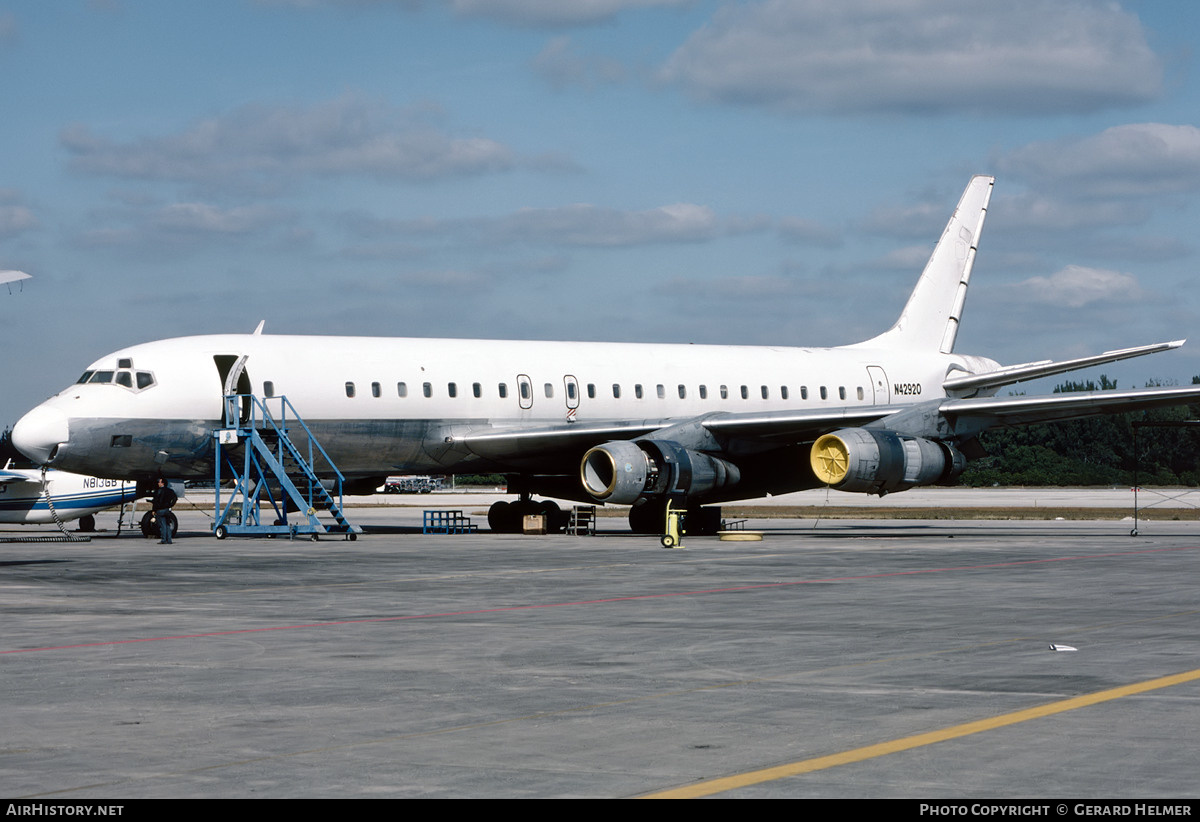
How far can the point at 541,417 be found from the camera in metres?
36.2

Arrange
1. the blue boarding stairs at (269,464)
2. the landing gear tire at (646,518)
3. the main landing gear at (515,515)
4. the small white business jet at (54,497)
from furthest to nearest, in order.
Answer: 1. the small white business jet at (54,497)
2. the main landing gear at (515,515)
3. the landing gear tire at (646,518)
4. the blue boarding stairs at (269,464)

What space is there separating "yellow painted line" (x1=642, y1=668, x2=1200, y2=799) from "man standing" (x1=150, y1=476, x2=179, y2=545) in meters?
23.8

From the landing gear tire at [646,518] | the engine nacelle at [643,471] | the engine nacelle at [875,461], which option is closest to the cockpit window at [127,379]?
the engine nacelle at [643,471]

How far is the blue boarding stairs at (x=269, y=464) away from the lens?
3141 cm

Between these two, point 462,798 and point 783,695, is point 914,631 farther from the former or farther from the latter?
point 462,798

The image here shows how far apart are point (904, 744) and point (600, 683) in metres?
3.04

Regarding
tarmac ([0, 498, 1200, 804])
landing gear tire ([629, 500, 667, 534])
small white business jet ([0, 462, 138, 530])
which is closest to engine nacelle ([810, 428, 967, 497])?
landing gear tire ([629, 500, 667, 534])

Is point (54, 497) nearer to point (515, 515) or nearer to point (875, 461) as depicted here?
point (515, 515)

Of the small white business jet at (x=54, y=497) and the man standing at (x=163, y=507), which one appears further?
the small white business jet at (x=54, y=497)

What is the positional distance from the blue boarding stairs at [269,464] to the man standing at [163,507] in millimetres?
1070

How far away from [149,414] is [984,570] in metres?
17.9

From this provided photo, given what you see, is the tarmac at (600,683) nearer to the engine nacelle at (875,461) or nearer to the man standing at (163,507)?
the man standing at (163,507)

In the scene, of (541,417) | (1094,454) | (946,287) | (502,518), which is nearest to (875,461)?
(541,417)

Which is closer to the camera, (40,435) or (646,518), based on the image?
(40,435)
